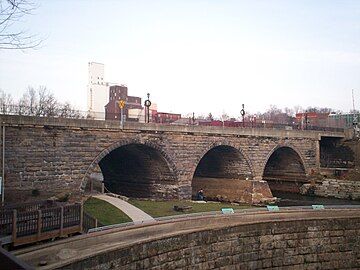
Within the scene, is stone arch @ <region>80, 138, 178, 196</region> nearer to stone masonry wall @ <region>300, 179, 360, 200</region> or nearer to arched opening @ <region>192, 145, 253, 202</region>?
arched opening @ <region>192, 145, 253, 202</region>

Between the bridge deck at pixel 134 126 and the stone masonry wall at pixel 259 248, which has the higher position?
the bridge deck at pixel 134 126

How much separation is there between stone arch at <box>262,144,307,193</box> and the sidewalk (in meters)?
22.6

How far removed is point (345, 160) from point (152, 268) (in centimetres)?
4209

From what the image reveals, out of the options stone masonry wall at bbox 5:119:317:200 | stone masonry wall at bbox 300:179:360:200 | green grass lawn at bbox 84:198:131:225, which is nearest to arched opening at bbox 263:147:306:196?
stone masonry wall at bbox 300:179:360:200

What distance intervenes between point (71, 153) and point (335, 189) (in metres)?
28.8

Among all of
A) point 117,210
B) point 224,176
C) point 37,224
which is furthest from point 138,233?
point 224,176

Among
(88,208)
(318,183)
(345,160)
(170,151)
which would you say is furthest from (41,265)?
(345,160)

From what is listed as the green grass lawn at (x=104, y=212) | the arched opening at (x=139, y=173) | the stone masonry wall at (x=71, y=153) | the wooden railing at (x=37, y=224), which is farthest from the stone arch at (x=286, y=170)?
the wooden railing at (x=37, y=224)

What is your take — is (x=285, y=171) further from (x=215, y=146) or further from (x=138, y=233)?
(x=138, y=233)

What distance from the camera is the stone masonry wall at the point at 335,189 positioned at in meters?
37.2

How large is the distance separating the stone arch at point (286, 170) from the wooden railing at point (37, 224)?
30.9 meters

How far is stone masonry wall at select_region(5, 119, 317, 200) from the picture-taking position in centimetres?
2002

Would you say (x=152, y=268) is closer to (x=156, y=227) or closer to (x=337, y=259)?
(x=156, y=227)

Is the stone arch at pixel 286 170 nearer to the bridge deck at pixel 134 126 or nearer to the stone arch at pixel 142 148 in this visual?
the bridge deck at pixel 134 126
